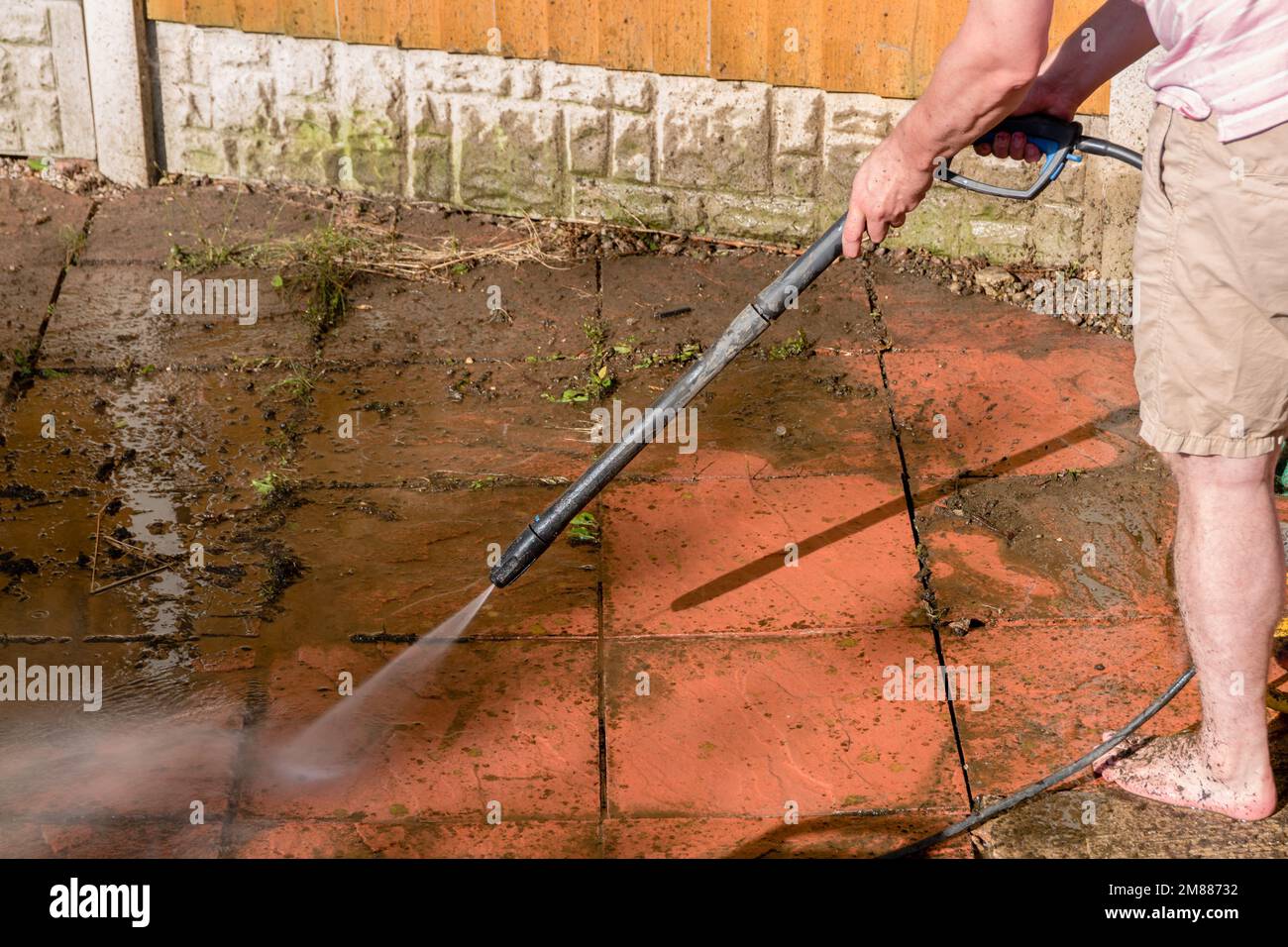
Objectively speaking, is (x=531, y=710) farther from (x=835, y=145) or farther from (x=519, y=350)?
(x=835, y=145)

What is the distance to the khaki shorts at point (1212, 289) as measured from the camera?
258cm

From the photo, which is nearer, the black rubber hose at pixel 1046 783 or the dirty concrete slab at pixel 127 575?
the black rubber hose at pixel 1046 783

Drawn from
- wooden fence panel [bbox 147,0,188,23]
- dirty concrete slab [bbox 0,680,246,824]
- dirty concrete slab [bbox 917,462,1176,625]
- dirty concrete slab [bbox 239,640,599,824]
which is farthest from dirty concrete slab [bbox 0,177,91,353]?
dirty concrete slab [bbox 917,462,1176,625]

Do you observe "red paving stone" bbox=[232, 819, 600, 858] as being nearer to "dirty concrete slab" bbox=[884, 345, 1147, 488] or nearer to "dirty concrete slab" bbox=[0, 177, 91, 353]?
"dirty concrete slab" bbox=[884, 345, 1147, 488]

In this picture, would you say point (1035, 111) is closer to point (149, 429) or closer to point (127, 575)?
point (127, 575)

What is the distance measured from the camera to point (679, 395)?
330 centimetres

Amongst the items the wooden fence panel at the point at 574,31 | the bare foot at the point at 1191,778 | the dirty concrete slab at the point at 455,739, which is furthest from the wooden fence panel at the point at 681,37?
the bare foot at the point at 1191,778

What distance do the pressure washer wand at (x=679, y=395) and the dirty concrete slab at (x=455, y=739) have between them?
0.81ft

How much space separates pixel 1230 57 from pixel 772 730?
5.70ft

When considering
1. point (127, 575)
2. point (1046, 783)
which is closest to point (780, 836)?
point (1046, 783)

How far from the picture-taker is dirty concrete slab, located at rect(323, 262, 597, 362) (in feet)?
Result: 16.8

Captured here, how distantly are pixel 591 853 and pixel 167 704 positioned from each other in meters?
1.15

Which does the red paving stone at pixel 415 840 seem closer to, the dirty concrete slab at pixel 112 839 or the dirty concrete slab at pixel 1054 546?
the dirty concrete slab at pixel 112 839

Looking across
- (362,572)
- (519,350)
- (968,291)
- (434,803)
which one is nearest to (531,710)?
(434,803)
